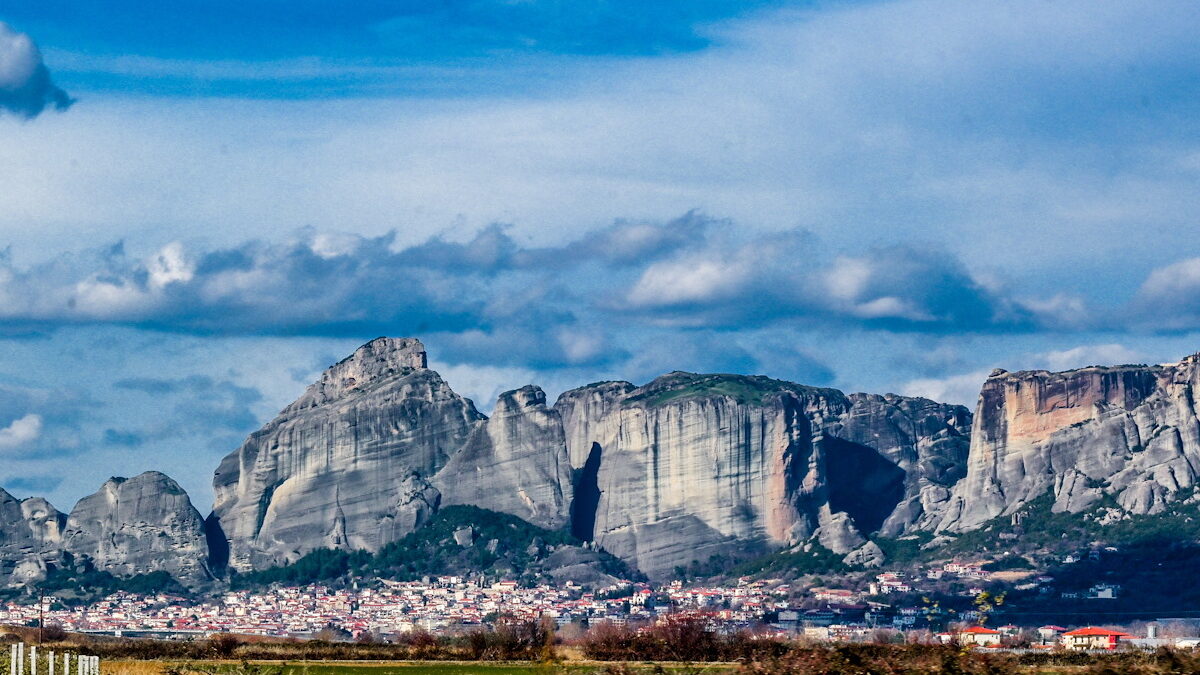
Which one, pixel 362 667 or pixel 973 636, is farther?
Result: pixel 362 667

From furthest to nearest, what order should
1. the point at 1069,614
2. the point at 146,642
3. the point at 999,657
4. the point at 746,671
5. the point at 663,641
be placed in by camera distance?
the point at 1069,614 < the point at 146,642 < the point at 663,641 < the point at 999,657 < the point at 746,671

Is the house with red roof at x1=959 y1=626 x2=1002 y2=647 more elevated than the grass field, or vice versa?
the house with red roof at x1=959 y1=626 x2=1002 y2=647

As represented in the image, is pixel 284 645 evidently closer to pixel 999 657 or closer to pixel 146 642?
pixel 146 642

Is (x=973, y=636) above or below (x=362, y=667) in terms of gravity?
above

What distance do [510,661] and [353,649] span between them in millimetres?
15222

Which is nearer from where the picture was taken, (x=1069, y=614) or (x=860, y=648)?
(x=860, y=648)

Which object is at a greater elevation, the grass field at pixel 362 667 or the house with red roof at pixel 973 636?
the house with red roof at pixel 973 636

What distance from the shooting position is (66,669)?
43094 millimetres

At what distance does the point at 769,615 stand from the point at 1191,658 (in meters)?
160

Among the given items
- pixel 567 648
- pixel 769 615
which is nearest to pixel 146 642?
pixel 567 648

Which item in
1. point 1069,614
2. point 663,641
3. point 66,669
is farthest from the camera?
point 1069,614

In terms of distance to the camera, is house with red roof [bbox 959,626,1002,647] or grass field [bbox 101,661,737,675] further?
grass field [bbox 101,661,737,675]

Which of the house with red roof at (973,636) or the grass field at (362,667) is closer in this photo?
the house with red roof at (973,636)

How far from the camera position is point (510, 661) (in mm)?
84625
